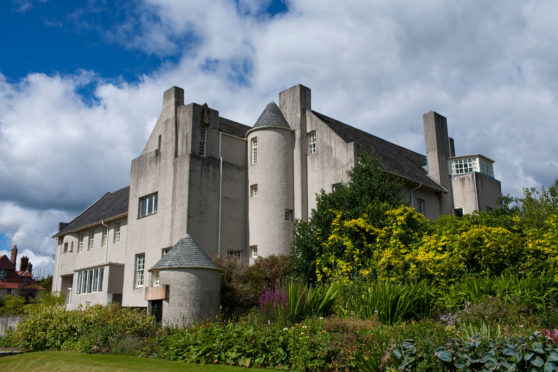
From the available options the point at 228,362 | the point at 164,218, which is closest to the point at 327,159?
the point at 164,218

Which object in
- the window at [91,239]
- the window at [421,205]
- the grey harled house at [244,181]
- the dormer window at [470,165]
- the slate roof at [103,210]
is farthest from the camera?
the window at [91,239]

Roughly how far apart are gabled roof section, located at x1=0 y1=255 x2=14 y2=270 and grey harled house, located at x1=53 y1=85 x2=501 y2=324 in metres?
58.1

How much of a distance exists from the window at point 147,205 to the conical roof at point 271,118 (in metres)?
7.52

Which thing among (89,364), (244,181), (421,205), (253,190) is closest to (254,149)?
(244,181)

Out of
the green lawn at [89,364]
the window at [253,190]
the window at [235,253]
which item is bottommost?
the green lawn at [89,364]

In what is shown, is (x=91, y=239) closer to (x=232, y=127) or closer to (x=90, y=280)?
(x=90, y=280)

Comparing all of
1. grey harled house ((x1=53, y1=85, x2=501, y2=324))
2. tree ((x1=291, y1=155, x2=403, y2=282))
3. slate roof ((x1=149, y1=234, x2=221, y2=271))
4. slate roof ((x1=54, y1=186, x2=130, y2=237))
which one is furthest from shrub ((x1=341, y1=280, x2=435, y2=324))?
slate roof ((x1=54, y1=186, x2=130, y2=237))

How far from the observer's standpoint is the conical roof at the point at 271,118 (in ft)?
92.0

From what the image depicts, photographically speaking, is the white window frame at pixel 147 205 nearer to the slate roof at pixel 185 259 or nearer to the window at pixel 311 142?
the slate roof at pixel 185 259

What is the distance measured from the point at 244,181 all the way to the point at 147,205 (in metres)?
6.05

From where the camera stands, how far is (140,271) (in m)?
28.0

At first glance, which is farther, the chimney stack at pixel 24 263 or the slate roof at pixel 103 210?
the chimney stack at pixel 24 263

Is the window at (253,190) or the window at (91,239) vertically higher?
the window at (253,190)

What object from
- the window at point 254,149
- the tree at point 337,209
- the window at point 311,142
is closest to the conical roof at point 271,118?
the window at point 254,149
